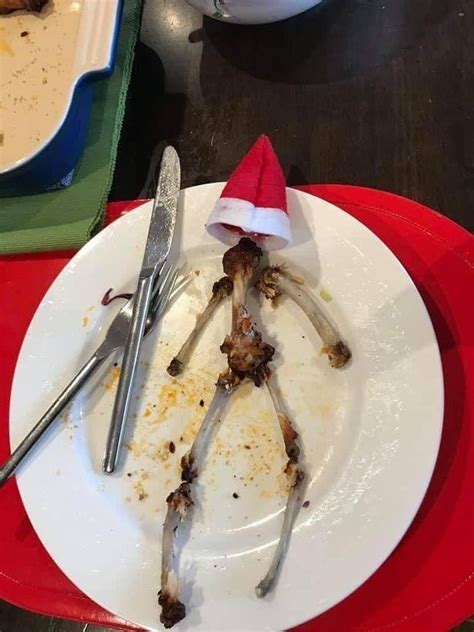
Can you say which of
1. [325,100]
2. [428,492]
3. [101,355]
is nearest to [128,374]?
[101,355]

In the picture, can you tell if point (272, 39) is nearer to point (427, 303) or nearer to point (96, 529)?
point (427, 303)

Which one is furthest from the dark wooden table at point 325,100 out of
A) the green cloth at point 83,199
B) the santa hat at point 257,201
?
the santa hat at point 257,201

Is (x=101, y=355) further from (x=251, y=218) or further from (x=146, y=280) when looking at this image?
(x=251, y=218)

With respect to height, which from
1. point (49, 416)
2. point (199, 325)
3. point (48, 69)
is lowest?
point (49, 416)

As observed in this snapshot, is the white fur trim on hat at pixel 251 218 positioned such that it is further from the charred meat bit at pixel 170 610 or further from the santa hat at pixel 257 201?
the charred meat bit at pixel 170 610

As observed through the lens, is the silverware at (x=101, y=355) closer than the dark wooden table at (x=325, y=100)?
Yes

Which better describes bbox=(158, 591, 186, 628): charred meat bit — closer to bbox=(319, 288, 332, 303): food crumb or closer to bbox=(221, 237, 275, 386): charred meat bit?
bbox=(221, 237, 275, 386): charred meat bit
